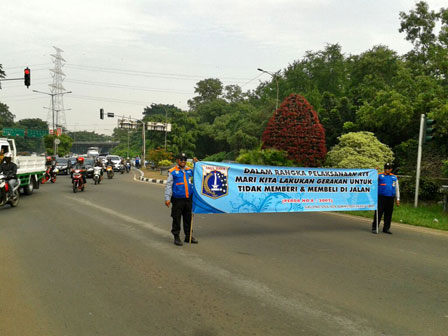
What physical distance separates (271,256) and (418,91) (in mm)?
19229

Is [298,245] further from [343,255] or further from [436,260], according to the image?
[436,260]

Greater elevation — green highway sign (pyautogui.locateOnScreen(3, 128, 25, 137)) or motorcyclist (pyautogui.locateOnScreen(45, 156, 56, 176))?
green highway sign (pyautogui.locateOnScreen(3, 128, 25, 137))

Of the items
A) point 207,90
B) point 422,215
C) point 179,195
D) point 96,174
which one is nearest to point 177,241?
point 179,195

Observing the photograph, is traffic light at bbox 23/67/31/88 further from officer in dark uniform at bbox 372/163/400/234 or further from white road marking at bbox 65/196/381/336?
officer in dark uniform at bbox 372/163/400/234

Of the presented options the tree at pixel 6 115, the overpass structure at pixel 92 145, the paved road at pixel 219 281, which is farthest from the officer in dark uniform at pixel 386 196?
the overpass structure at pixel 92 145

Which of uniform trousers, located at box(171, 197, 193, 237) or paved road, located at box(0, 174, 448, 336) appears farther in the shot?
uniform trousers, located at box(171, 197, 193, 237)

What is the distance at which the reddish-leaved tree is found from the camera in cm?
2012

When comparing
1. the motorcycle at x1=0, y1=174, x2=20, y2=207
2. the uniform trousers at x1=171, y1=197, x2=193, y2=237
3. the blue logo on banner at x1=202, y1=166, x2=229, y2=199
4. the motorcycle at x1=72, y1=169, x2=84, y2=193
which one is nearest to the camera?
the uniform trousers at x1=171, y1=197, x2=193, y2=237

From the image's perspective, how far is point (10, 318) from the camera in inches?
162

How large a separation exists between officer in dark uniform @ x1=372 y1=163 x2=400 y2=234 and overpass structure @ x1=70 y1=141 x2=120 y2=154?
13673 centimetres

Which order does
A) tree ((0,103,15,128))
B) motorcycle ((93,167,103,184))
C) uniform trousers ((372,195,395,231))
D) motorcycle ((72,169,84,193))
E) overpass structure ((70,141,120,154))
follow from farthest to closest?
overpass structure ((70,141,120,154)) < tree ((0,103,15,128)) < motorcycle ((93,167,103,184)) < motorcycle ((72,169,84,193)) < uniform trousers ((372,195,395,231))

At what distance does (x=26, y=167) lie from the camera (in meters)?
15.7

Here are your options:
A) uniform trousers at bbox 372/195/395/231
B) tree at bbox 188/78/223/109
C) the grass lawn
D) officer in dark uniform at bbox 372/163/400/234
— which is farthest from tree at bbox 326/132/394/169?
tree at bbox 188/78/223/109

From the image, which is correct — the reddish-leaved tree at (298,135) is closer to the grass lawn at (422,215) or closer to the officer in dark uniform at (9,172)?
the grass lawn at (422,215)
